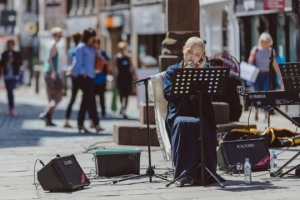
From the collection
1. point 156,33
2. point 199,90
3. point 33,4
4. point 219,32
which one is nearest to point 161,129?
point 199,90

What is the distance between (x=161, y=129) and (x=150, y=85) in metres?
0.50

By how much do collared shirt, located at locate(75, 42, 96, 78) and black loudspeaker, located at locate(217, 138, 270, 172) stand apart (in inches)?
266

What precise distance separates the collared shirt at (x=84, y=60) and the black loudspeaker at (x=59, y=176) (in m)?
7.89

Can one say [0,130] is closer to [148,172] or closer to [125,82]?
[125,82]

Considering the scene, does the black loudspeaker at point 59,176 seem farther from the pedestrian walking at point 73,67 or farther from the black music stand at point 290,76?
the pedestrian walking at point 73,67

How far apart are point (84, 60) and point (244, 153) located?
22.9 ft

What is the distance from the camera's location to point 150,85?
1209 centimetres

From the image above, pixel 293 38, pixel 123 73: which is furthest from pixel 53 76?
pixel 293 38

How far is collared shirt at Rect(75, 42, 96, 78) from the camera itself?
1900 centimetres

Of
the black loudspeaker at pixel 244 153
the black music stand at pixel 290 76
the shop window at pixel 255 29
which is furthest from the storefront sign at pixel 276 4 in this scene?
the black music stand at pixel 290 76

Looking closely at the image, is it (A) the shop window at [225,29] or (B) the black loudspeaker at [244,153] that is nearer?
(B) the black loudspeaker at [244,153]

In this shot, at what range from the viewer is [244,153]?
12.5m

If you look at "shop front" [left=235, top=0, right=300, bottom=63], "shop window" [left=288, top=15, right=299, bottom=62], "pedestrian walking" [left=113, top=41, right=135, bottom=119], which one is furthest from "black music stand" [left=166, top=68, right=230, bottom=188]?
"pedestrian walking" [left=113, top=41, right=135, bottom=119]

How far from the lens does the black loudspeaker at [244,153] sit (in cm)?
1246
